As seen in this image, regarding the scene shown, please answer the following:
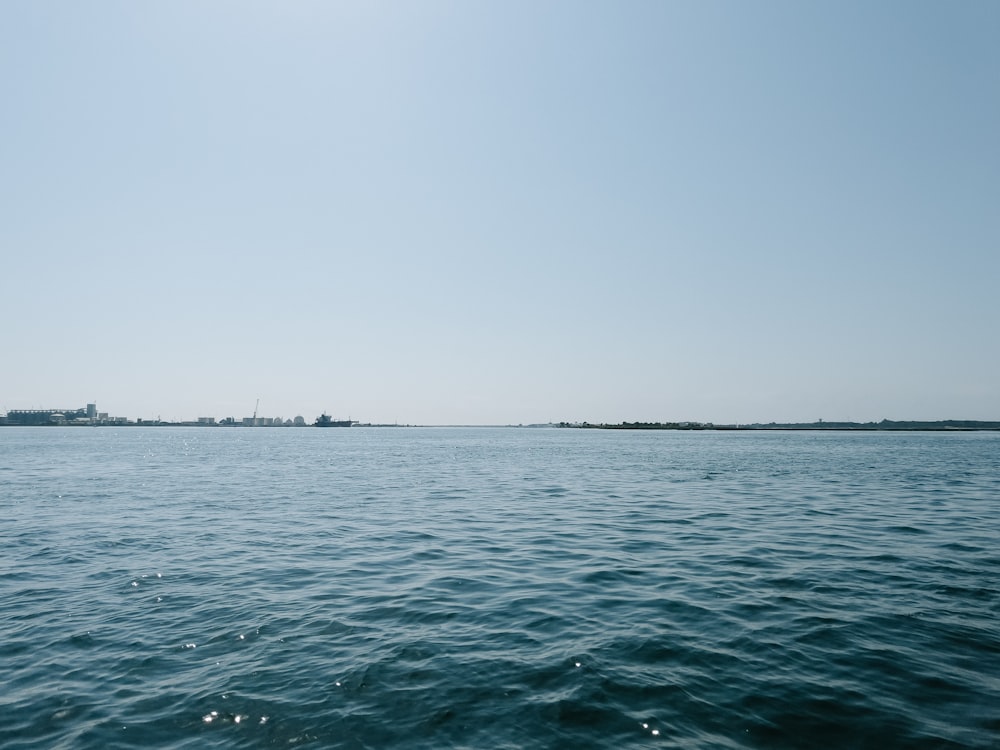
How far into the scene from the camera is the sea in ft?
26.4

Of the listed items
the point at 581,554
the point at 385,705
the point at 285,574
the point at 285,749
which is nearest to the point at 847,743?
the point at 385,705

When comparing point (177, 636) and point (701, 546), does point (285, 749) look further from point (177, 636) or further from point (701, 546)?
point (701, 546)

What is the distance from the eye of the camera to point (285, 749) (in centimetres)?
743

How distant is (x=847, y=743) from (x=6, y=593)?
756 inches

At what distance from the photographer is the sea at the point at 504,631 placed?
8039 mm

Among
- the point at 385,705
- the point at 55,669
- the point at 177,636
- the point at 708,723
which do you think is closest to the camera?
the point at 708,723

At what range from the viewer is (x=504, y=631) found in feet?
38.1

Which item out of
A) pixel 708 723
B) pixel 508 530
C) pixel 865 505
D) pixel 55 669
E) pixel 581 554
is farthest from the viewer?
pixel 865 505

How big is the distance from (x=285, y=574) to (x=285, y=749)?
9794mm

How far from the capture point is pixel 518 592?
14500 millimetres

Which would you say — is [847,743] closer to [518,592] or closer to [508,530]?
[518,592]

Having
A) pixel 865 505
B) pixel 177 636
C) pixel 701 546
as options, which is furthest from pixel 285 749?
pixel 865 505

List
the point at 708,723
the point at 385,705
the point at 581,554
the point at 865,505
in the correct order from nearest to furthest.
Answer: the point at 708,723
the point at 385,705
the point at 581,554
the point at 865,505

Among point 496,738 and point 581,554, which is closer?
point 496,738
